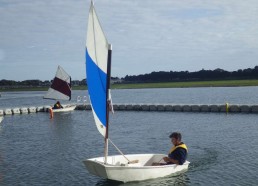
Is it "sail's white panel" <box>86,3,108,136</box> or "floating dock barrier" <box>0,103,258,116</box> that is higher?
"sail's white panel" <box>86,3,108,136</box>

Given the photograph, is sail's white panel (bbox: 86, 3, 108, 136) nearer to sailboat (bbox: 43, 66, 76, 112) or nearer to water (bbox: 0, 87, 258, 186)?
water (bbox: 0, 87, 258, 186)

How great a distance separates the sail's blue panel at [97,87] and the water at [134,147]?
3.99 m

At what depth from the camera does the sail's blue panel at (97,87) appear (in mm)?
17203

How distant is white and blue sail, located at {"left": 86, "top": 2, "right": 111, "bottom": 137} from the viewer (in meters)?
16.4

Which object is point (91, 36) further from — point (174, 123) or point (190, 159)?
point (174, 123)

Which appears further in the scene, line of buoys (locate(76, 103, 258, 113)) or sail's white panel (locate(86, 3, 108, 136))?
line of buoys (locate(76, 103, 258, 113))

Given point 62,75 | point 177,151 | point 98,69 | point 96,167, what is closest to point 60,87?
point 62,75

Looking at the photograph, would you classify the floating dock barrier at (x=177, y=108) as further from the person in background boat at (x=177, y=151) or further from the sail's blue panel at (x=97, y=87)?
the sail's blue panel at (x=97, y=87)

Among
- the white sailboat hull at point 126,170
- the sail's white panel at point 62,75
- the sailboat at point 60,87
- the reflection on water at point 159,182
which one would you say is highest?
the sail's white panel at point 62,75

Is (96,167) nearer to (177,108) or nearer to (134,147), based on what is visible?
(134,147)

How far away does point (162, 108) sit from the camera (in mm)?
60562

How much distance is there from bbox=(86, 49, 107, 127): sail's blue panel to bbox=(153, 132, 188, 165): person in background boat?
13.8 ft

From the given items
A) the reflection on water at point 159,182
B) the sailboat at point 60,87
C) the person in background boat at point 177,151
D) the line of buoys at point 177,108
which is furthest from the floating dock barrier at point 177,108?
the reflection on water at point 159,182

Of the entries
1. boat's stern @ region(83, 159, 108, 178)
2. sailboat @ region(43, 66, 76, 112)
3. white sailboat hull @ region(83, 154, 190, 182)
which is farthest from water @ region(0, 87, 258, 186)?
sailboat @ region(43, 66, 76, 112)
